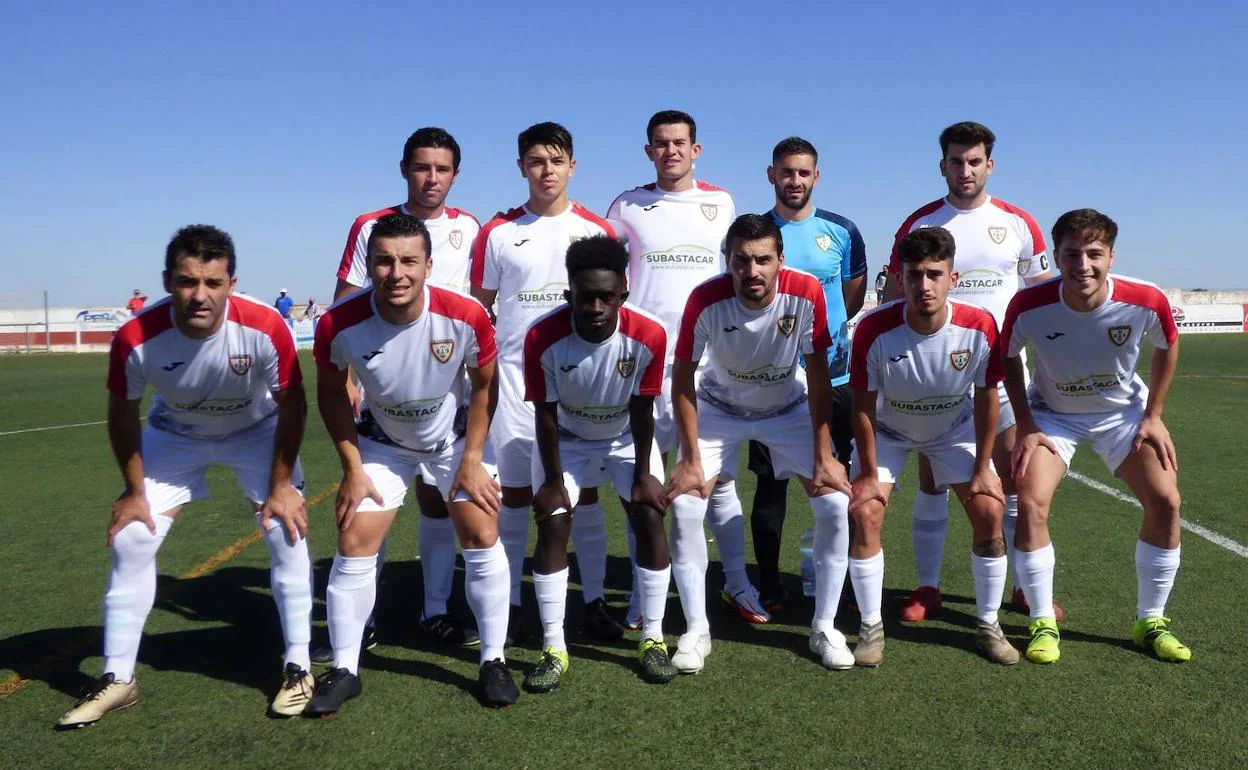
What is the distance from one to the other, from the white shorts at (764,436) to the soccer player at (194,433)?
6.03 feet

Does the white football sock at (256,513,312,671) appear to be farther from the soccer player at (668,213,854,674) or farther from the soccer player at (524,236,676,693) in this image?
the soccer player at (668,213,854,674)

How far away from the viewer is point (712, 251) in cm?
512

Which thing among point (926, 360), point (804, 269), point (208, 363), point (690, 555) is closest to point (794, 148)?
point (804, 269)

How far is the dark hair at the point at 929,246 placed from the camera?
4.16m

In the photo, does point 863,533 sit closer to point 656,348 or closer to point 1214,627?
point 656,348

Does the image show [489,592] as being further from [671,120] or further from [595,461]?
[671,120]

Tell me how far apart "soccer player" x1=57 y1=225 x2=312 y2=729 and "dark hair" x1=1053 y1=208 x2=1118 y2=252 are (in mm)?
3368

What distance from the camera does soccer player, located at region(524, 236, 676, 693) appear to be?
409cm

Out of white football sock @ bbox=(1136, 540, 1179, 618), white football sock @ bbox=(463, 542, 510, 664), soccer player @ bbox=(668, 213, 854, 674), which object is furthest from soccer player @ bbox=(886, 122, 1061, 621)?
white football sock @ bbox=(463, 542, 510, 664)

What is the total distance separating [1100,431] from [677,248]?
2.22m

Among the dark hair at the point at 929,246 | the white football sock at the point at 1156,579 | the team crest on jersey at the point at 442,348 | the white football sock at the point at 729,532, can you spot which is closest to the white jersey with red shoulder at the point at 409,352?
the team crest on jersey at the point at 442,348

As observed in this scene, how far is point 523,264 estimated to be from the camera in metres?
4.79

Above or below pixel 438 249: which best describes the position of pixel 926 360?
below

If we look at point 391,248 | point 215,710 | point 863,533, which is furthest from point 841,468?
point 215,710
